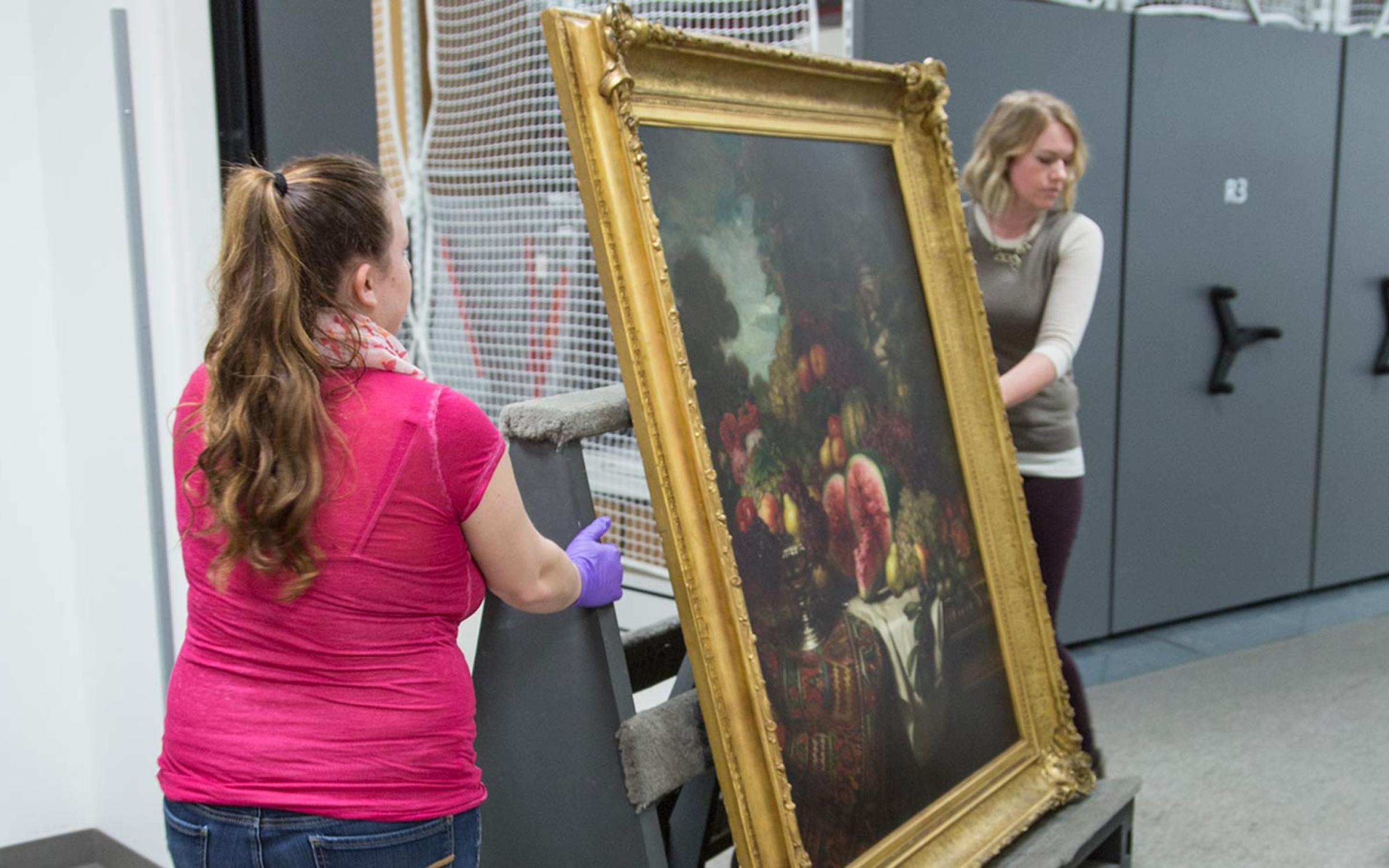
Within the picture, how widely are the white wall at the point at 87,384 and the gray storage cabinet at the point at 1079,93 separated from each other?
1.74 meters

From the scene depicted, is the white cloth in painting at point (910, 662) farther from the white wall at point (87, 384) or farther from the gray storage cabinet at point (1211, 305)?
the gray storage cabinet at point (1211, 305)

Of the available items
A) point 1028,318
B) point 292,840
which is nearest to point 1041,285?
point 1028,318

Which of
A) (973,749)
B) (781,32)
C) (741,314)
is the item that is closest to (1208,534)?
(781,32)

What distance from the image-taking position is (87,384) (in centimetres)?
238

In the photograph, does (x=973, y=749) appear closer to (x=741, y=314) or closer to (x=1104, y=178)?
(x=741, y=314)

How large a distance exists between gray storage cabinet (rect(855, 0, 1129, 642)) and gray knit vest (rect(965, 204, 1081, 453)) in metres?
0.86

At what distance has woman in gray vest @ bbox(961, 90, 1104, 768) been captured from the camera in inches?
97.2

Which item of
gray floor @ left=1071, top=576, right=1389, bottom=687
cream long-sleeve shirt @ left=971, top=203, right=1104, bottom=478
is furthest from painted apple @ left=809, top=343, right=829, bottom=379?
gray floor @ left=1071, top=576, right=1389, bottom=687

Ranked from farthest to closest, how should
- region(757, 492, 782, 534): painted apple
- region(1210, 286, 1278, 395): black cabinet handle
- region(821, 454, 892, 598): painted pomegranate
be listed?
region(1210, 286, 1278, 395): black cabinet handle
region(821, 454, 892, 598): painted pomegranate
region(757, 492, 782, 534): painted apple

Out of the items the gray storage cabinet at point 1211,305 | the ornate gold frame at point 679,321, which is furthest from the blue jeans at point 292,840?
the gray storage cabinet at point 1211,305

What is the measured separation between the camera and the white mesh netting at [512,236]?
3252 mm

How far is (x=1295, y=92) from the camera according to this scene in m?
4.25

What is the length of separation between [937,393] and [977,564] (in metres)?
0.29

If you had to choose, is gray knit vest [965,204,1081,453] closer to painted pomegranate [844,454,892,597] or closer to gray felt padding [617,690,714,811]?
painted pomegranate [844,454,892,597]
